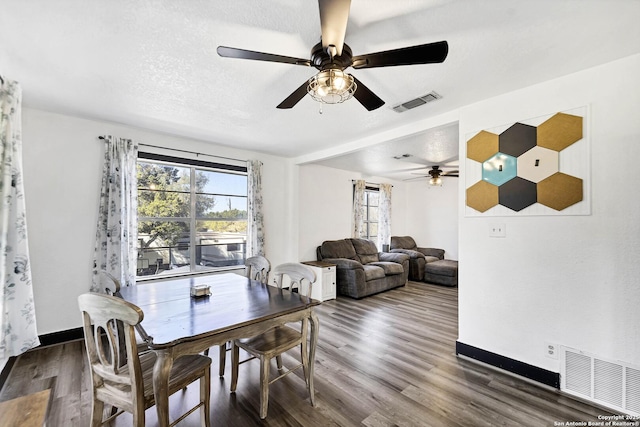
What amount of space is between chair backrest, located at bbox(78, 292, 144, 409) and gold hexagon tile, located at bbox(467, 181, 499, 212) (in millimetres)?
2840

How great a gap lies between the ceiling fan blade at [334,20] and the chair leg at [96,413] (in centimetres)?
243

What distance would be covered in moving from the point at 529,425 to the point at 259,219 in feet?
12.9

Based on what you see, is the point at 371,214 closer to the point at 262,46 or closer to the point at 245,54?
the point at 262,46

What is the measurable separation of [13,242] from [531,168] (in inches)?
186

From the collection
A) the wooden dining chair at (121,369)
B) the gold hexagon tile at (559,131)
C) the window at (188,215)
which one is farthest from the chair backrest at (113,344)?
the gold hexagon tile at (559,131)

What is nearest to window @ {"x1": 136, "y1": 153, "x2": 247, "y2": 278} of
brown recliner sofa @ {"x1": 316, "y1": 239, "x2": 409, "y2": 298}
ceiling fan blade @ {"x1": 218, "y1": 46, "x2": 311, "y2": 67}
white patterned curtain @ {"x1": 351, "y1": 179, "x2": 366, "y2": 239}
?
brown recliner sofa @ {"x1": 316, "y1": 239, "x2": 409, "y2": 298}

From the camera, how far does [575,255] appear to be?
6.92ft

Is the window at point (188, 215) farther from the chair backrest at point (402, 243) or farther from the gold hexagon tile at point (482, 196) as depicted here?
the chair backrest at point (402, 243)

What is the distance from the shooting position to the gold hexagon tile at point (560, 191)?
2119 mm

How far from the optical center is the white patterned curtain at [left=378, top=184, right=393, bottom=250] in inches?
274

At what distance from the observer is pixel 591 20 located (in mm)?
1564

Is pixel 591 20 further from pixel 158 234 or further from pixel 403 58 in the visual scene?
pixel 158 234

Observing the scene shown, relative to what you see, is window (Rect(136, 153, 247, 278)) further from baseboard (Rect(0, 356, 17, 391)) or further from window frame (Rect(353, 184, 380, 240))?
window frame (Rect(353, 184, 380, 240))

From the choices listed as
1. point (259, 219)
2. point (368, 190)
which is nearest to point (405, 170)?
point (368, 190)
